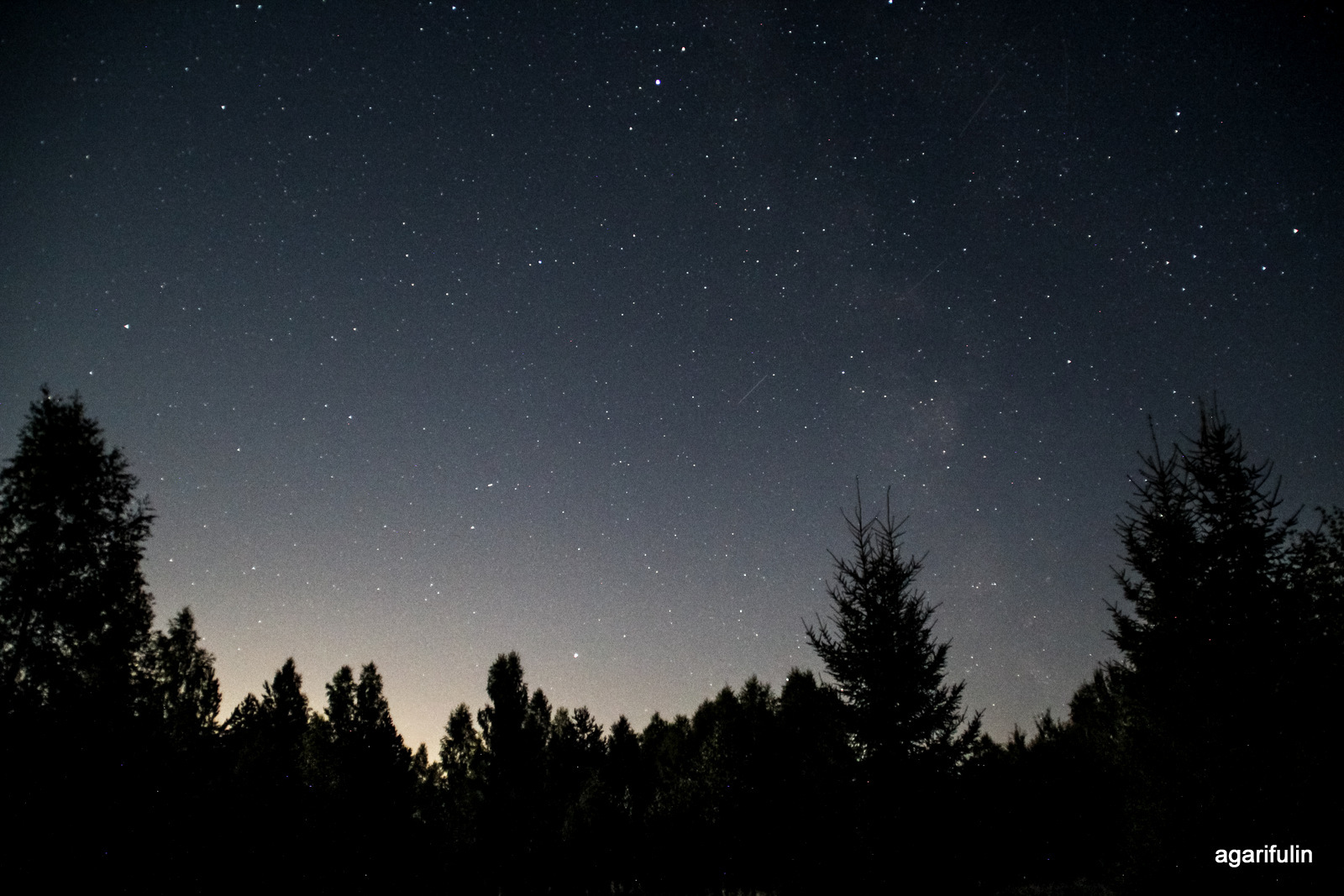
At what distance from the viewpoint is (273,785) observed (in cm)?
1313

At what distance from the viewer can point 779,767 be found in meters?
24.0

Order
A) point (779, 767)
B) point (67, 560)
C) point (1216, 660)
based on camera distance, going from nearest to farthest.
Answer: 1. point (1216, 660)
2. point (67, 560)
3. point (779, 767)

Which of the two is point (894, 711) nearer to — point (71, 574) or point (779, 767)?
point (779, 767)

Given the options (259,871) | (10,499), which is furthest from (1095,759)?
(10,499)

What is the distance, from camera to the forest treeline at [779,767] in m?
7.92

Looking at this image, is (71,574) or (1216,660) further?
(71,574)

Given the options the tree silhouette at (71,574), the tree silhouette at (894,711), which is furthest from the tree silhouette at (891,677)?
the tree silhouette at (71,574)

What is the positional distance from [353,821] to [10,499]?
1710cm

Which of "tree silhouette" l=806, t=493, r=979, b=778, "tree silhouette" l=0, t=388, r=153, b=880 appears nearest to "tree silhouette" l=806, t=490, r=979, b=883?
"tree silhouette" l=806, t=493, r=979, b=778

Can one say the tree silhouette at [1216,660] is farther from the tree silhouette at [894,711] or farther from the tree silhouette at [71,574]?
the tree silhouette at [71,574]

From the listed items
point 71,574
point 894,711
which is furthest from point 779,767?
point 71,574

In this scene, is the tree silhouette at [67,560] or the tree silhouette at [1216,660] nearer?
the tree silhouette at [1216,660]

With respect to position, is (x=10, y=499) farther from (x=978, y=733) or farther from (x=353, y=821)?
→ (x=978, y=733)

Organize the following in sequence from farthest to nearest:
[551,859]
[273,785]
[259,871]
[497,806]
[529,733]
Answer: [529,733] < [497,806] < [551,859] < [273,785] < [259,871]
